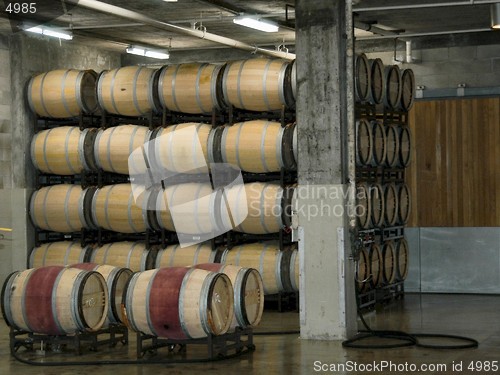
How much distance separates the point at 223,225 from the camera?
45.3ft

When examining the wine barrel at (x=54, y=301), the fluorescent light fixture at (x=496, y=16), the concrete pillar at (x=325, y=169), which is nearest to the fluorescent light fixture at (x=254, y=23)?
the concrete pillar at (x=325, y=169)

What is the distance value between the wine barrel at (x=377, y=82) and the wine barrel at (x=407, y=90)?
0.88m

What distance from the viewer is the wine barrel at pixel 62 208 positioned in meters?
14.7

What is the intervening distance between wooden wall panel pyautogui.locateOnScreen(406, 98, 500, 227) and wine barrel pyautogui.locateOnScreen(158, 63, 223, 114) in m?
4.07

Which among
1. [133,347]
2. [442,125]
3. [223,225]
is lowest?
[133,347]

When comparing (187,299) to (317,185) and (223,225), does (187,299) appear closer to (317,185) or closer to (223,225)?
(317,185)

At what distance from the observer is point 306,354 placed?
10195 millimetres

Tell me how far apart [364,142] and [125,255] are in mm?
3843

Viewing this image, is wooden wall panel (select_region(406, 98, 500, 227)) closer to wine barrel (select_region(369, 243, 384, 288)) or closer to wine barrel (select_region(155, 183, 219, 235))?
wine barrel (select_region(369, 243, 384, 288))

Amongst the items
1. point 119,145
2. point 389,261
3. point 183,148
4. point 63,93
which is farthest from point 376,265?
point 63,93

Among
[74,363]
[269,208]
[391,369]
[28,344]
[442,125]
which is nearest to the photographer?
[391,369]

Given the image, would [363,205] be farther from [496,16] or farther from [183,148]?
[496,16]

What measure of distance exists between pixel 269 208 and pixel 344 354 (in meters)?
3.75

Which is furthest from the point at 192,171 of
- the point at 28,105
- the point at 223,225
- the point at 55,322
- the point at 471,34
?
the point at 471,34
